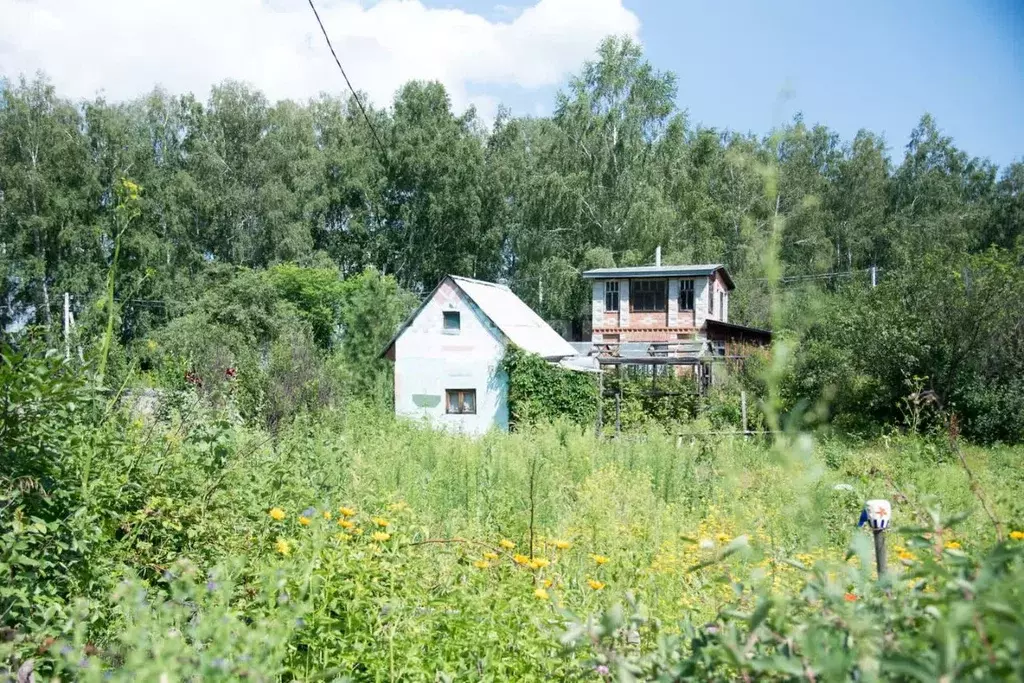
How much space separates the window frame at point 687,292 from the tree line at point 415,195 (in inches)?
→ 92.8

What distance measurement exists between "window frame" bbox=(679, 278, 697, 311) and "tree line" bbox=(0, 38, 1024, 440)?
7.73ft

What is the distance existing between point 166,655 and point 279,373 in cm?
1341

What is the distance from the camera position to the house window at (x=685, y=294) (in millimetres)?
27219

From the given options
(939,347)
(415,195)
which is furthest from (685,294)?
(415,195)

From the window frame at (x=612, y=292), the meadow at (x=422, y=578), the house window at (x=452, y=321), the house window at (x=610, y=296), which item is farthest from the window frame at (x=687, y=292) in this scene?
the meadow at (x=422, y=578)

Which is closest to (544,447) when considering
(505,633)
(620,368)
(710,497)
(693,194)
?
(710,497)

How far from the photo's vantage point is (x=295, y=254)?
3259 cm

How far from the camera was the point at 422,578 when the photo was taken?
343cm

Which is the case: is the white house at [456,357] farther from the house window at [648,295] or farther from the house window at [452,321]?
the house window at [648,295]

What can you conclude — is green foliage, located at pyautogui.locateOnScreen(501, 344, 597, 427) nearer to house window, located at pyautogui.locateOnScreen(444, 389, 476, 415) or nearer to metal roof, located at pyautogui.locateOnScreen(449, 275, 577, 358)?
metal roof, located at pyautogui.locateOnScreen(449, 275, 577, 358)

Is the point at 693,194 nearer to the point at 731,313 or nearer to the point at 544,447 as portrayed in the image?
the point at 731,313

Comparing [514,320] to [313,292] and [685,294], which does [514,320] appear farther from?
[313,292]

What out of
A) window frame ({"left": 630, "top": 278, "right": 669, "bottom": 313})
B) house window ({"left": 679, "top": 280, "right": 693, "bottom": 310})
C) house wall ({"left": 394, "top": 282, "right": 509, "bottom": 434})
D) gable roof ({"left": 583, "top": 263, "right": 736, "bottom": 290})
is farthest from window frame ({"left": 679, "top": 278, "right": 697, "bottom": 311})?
house wall ({"left": 394, "top": 282, "right": 509, "bottom": 434})

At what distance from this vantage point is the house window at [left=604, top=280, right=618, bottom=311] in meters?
27.8
